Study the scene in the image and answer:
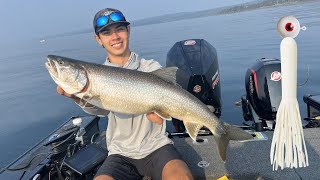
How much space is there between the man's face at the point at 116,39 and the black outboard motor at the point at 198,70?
5.98 ft

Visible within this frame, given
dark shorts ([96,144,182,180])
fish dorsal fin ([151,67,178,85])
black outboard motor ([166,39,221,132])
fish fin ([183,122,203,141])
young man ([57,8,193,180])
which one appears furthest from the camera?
black outboard motor ([166,39,221,132])

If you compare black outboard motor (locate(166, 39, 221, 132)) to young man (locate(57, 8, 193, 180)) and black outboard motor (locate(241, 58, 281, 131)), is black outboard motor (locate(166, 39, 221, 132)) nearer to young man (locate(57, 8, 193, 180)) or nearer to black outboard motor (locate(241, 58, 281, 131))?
black outboard motor (locate(241, 58, 281, 131))

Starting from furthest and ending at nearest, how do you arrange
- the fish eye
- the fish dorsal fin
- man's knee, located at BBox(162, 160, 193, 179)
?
the fish dorsal fin
man's knee, located at BBox(162, 160, 193, 179)
the fish eye

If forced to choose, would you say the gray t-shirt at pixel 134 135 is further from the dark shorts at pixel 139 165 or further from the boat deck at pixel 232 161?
the boat deck at pixel 232 161

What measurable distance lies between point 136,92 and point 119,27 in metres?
1.28

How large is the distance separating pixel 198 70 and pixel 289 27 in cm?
379

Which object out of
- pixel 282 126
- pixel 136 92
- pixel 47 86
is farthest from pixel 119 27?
pixel 47 86

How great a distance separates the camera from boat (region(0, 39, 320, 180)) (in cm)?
445

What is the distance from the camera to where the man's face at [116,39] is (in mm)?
4508

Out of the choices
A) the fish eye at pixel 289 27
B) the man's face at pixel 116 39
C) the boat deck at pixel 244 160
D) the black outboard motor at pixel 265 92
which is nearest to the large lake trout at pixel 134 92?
the boat deck at pixel 244 160

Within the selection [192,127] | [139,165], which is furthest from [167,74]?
[139,165]

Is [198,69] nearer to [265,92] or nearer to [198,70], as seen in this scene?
[198,70]

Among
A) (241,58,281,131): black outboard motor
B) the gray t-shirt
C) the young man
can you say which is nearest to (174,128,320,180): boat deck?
(241,58,281,131): black outboard motor

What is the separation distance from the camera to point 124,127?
14.9ft
